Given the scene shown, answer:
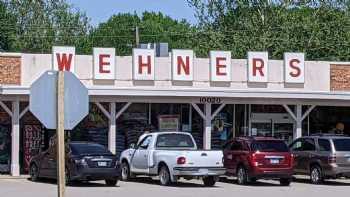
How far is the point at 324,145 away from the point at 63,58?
33.2 feet

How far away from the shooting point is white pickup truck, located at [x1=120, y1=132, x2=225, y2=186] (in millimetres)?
24922

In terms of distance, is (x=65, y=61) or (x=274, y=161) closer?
(x=274, y=161)

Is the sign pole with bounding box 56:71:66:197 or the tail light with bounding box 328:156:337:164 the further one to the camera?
the tail light with bounding box 328:156:337:164

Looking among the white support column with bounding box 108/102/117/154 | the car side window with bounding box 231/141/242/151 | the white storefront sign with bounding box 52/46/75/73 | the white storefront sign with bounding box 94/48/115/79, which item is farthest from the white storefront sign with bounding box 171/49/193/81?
the car side window with bounding box 231/141/242/151

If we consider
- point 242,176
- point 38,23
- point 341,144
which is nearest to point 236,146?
point 242,176

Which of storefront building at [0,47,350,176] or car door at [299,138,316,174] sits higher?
storefront building at [0,47,350,176]

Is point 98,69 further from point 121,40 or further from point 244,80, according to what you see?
point 121,40

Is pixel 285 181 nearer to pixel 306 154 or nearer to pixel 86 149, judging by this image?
pixel 306 154

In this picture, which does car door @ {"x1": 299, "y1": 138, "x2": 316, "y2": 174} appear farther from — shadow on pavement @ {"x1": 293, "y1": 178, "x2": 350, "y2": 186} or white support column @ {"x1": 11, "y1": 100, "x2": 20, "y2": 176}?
white support column @ {"x1": 11, "y1": 100, "x2": 20, "y2": 176}

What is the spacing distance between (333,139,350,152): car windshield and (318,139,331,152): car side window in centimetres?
24

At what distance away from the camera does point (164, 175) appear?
2572cm

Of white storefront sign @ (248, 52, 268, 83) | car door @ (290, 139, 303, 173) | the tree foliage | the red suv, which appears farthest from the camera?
the tree foliage

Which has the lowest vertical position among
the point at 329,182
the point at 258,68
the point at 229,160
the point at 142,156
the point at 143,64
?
the point at 329,182

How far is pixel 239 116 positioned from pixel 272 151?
9.26 m
